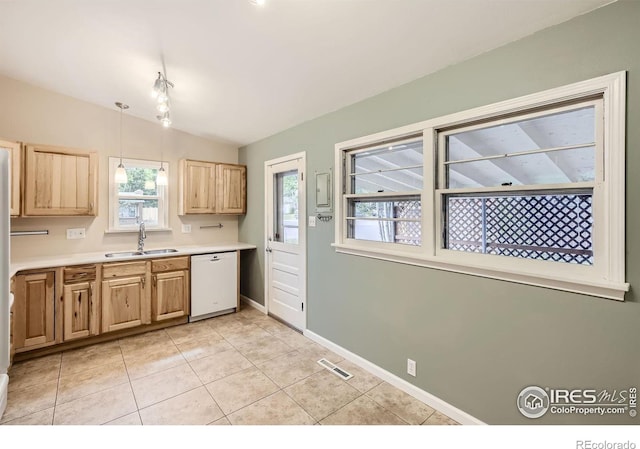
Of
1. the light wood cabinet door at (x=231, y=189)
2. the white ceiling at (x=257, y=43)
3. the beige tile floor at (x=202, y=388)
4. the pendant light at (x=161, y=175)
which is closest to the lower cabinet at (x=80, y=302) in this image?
the beige tile floor at (x=202, y=388)

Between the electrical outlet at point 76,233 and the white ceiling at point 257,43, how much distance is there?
5.20ft

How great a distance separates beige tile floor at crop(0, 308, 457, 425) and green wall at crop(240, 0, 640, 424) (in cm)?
35

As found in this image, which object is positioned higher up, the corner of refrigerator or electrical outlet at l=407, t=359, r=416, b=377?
the corner of refrigerator

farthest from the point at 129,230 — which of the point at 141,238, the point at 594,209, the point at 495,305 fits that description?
the point at 594,209

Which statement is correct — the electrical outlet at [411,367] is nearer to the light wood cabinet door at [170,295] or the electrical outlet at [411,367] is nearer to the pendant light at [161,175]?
the light wood cabinet door at [170,295]

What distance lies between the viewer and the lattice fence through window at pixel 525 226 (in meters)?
1.59

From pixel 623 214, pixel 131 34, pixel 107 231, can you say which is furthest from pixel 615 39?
pixel 107 231

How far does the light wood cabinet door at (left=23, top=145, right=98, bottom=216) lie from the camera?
9.66ft

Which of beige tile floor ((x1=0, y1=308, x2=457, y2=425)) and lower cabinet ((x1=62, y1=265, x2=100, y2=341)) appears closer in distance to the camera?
beige tile floor ((x1=0, y1=308, x2=457, y2=425))

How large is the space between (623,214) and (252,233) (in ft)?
12.8

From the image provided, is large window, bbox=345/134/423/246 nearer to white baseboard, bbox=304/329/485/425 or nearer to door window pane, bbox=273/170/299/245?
door window pane, bbox=273/170/299/245

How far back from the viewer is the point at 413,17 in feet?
5.53
